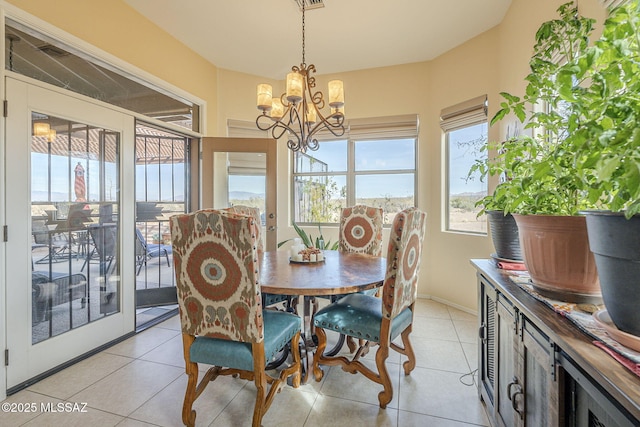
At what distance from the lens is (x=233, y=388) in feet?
6.40

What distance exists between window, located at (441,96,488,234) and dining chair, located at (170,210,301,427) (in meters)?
2.65

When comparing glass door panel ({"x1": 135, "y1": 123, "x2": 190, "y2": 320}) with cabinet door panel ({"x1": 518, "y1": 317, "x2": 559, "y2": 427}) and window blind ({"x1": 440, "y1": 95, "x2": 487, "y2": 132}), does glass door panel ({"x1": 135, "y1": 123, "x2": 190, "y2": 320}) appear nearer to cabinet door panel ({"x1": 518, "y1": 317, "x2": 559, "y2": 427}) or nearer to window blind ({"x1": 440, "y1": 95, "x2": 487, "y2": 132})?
window blind ({"x1": 440, "y1": 95, "x2": 487, "y2": 132})

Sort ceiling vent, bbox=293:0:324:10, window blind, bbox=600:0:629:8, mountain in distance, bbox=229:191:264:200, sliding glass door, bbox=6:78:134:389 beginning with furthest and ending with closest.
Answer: mountain in distance, bbox=229:191:264:200, ceiling vent, bbox=293:0:324:10, sliding glass door, bbox=6:78:134:389, window blind, bbox=600:0:629:8

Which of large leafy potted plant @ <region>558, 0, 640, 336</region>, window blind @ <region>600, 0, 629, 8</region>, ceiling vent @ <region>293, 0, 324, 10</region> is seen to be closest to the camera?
large leafy potted plant @ <region>558, 0, 640, 336</region>

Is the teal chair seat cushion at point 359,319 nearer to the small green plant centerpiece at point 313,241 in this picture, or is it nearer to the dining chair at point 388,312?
the dining chair at point 388,312

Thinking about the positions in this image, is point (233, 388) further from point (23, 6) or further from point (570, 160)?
point (23, 6)

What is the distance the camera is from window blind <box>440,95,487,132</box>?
304 cm

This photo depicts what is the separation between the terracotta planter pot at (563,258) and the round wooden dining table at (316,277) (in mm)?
854

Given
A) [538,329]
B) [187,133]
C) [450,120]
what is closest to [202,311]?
[538,329]

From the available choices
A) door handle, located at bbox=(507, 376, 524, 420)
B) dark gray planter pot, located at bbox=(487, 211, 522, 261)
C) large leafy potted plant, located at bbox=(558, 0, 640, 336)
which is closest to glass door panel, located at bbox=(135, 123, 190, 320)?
dark gray planter pot, located at bbox=(487, 211, 522, 261)

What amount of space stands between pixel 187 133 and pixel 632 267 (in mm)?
3687

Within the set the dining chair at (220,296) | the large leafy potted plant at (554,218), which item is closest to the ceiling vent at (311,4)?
the large leafy potted plant at (554,218)

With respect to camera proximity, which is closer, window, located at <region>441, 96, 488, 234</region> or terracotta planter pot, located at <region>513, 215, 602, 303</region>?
terracotta planter pot, located at <region>513, 215, 602, 303</region>

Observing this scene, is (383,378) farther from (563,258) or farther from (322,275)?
(563,258)
